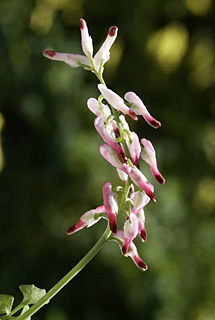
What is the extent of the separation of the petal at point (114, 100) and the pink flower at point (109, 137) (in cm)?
1

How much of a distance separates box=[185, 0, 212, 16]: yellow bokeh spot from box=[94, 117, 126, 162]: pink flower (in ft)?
5.89

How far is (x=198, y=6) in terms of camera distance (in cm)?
207

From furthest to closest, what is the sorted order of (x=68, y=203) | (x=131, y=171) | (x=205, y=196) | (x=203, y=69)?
(x=203, y=69)
(x=205, y=196)
(x=68, y=203)
(x=131, y=171)

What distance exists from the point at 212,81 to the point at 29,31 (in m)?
0.70

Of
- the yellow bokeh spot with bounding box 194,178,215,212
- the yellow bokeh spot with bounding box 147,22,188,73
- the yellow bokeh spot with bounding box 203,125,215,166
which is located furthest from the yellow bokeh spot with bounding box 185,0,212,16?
the yellow bokeh spot with bounding box 194,178,215,212

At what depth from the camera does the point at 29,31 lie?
1.76 meters

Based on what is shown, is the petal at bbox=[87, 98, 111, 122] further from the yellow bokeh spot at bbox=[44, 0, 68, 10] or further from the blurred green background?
the yellow bokeh spot at bbox=[44, 0, 68, 10]

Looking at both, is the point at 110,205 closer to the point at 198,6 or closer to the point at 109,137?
the point at 109,137

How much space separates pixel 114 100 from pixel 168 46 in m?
1.66

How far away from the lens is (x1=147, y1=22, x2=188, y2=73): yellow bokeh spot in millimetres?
1947

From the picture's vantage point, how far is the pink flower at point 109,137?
35 centimetres

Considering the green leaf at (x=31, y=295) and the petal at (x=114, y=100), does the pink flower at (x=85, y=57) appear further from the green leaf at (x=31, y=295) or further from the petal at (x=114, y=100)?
the green leaf at (x=31, y=295)

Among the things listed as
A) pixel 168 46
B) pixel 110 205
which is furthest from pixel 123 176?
pixel 168 46

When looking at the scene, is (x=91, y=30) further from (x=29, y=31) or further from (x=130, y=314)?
(x=130, y=314)
